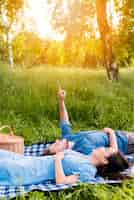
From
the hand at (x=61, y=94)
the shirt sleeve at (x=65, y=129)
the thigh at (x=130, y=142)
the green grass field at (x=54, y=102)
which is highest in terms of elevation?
the hand at (x=61, y=94)

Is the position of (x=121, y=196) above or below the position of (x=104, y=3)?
below

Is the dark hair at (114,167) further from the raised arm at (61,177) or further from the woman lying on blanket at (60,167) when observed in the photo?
the raised arm at (61,177)

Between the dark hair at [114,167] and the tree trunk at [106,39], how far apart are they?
563 centimetres

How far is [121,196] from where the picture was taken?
402 cm

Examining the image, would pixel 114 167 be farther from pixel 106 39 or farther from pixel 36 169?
pixel 106 39

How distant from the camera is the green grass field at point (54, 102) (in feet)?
23.4

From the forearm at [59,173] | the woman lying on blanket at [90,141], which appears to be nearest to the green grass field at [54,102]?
the woman lying on blanket at [90,141]

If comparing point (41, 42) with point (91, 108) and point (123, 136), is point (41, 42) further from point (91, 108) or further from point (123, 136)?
point (123, 136)

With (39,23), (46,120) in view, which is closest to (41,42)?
(39,23)

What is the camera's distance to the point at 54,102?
7.84 m

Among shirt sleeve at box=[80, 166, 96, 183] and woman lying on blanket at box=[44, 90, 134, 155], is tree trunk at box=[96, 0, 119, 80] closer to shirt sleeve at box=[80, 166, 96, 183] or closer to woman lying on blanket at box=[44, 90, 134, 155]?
woman lying on blanket at box=[44, 90, 134, 155]

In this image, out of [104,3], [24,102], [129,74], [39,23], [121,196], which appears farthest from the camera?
[39,23]

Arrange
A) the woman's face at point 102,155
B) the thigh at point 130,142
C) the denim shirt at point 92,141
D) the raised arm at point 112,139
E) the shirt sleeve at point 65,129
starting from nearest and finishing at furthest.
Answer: the woman's face at point 102,155
the raised arm at point 112,139
the denim shirt at point 92,141
the thigh at point 130,142
the shirt sleeve at point 65,129

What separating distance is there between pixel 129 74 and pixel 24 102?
350 centimetres
